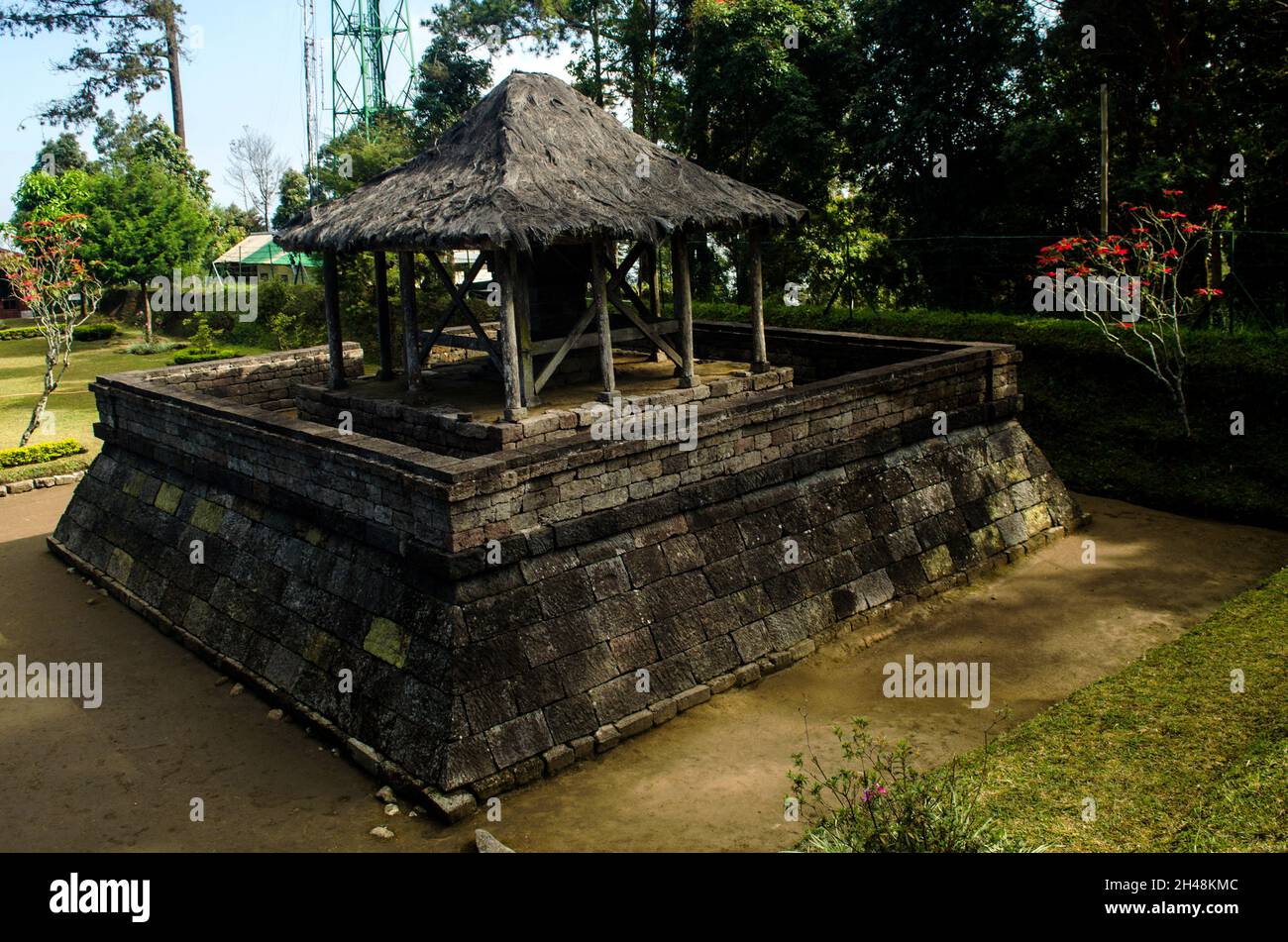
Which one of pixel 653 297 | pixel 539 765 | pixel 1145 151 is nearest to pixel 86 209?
pixel 653 297

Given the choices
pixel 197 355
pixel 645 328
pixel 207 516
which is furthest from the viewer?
pixel 197 355

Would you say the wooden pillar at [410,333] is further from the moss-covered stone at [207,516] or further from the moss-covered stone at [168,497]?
the moss-covered stone at [168,497]

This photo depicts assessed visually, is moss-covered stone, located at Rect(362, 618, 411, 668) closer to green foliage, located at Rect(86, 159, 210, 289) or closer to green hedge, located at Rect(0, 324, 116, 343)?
green foliage, located at Rect(86, 159, 210, 289)

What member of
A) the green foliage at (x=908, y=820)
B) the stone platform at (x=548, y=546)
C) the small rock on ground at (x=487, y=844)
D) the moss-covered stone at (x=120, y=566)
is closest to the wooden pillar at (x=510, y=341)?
the stone platform at (x=548, y=546)

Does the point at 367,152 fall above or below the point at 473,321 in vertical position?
above

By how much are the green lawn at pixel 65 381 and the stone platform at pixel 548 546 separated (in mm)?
8238

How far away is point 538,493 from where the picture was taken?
9164mm

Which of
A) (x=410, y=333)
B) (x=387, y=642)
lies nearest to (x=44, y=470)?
(x=410, y=333)

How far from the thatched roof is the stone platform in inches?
77.8

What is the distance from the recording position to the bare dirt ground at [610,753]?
809 cm

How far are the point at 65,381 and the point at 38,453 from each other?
951 cm

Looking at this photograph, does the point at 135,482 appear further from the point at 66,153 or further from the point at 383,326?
the point at 66,153

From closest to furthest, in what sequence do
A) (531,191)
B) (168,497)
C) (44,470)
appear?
1. (531,191)
2. (168,497)
3. (44,470)

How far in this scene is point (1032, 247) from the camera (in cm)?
1923
